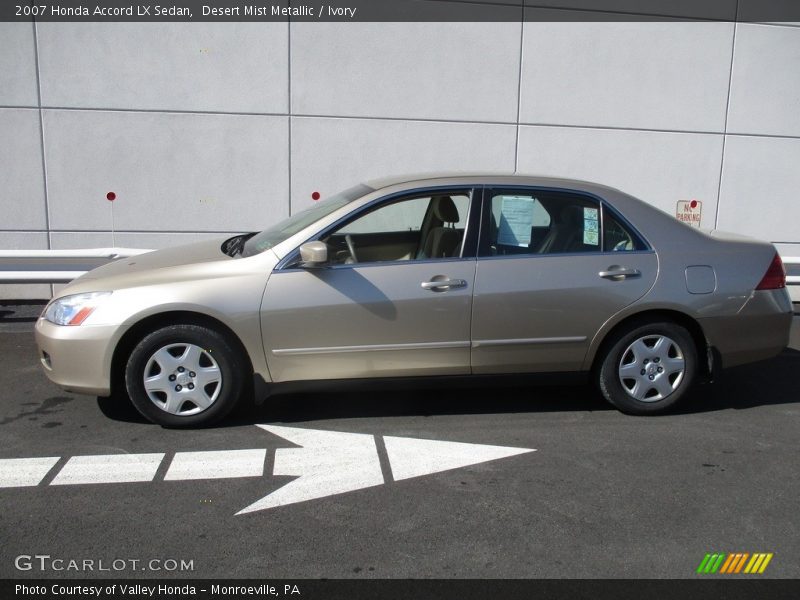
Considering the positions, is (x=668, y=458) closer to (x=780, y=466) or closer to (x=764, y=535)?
(x=780, y=466)

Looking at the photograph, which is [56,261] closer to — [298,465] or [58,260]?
[58,260]

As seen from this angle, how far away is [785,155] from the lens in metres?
9.41

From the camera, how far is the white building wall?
8.38 meters

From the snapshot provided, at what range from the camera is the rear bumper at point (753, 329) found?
4.99m

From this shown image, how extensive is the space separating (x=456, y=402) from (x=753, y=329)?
6.68 ft

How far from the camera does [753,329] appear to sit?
5.05 metres

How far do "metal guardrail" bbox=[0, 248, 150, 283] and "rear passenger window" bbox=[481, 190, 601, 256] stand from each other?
405 cm

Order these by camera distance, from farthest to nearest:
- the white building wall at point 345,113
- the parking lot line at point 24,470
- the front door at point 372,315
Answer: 1. the white building wall at point 345,113
2. the front door at point 372,315
3. the parking lot line at point 24,470

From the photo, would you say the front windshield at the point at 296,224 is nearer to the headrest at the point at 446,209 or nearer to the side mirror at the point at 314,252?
the side mirror at the point at 314,252

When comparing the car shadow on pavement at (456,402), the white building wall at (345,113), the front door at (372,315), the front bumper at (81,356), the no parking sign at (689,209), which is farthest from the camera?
the no parking sign at (689,209)

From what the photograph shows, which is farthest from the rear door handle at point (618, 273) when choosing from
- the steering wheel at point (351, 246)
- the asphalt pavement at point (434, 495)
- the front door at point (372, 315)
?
the steering wheel at point (351, 246)

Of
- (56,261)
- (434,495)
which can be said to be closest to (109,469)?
(434,495)

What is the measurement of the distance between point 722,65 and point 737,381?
4.79 m

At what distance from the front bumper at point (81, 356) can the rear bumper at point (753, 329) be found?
147 inches
